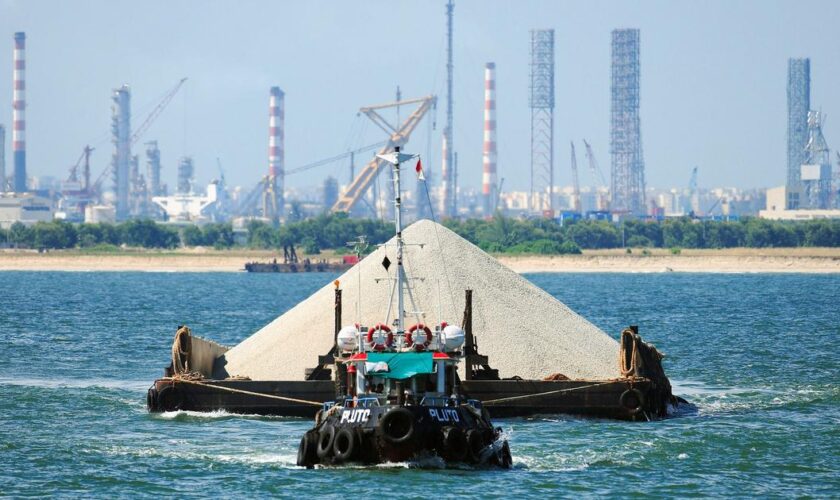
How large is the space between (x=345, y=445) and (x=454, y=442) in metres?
2.28

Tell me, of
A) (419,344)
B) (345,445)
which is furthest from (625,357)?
(345,445)

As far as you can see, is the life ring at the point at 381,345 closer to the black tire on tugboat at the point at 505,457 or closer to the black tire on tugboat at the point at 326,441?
the black tire on tugboat at the point at 326,441

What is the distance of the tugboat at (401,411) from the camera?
117 ft

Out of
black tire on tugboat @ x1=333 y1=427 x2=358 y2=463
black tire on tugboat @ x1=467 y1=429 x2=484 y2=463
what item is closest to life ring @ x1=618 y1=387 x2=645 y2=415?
black tire on tugboat @ x1=467 y1=429 x2=484 y2=463

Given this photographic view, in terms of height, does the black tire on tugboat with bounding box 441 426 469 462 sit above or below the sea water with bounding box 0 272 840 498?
above

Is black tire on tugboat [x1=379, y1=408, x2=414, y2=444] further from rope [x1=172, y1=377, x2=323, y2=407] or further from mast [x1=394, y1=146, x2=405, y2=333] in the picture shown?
rope [x1=172, y1=377, x2=323, y2=407]

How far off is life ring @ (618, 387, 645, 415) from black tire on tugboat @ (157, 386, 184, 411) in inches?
458

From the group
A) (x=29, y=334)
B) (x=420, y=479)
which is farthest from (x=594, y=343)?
(x=29, y=334)

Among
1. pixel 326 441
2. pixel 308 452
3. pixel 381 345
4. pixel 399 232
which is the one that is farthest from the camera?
pixel 399 232

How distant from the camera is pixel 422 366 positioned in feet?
121

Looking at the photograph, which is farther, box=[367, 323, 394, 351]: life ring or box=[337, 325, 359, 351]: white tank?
box=[337, 325, 359, 351]: white tank

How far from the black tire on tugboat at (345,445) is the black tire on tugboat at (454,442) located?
186 centimetres

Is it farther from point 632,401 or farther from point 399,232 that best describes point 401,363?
point 632,401

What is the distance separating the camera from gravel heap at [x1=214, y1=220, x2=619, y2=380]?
4825 cm
